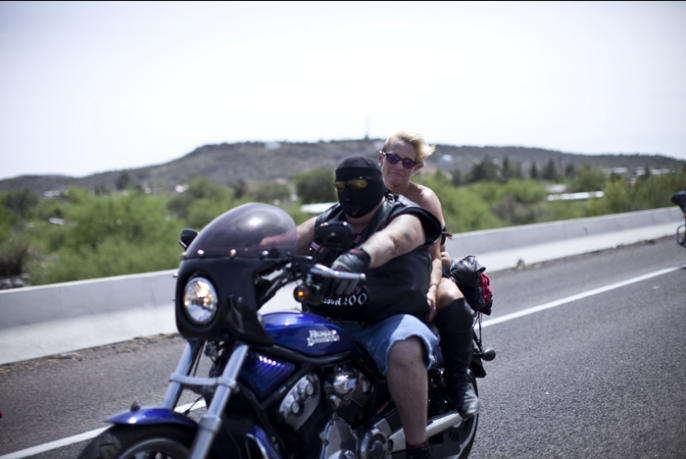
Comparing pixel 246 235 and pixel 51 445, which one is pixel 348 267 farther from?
pixel 51 445

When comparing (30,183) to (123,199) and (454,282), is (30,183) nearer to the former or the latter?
(123,199)

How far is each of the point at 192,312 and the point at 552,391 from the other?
3.72 metres

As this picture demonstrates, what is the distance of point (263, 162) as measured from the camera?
286 ft

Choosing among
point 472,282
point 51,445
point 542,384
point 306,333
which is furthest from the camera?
point 542,384

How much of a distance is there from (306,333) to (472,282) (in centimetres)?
155

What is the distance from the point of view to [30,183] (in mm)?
66875

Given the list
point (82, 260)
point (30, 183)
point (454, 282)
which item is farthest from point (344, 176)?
point (30, 183)

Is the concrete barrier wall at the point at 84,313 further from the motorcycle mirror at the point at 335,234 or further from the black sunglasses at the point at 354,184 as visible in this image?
the motorcycle mirror at the point at 335,234

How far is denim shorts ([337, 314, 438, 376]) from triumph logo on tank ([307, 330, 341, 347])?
0.18 meters

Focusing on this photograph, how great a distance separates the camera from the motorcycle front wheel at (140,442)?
2232 millimetres

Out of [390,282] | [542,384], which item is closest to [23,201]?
[542,384]

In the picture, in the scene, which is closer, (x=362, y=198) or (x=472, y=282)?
(x=362, y=198)

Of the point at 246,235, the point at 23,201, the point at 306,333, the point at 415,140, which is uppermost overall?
the point at 415,140

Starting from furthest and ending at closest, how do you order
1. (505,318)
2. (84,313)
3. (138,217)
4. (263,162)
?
(263,162) < (138,217) < (505,318) < (84,313)
